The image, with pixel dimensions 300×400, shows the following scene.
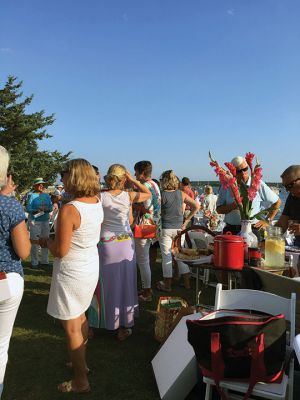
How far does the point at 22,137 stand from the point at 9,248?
21576 millimetres

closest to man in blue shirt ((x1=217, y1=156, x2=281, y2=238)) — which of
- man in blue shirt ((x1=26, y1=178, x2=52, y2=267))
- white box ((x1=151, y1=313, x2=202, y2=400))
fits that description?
white box ((x1=151, y1=313, x2=202, y2=400))

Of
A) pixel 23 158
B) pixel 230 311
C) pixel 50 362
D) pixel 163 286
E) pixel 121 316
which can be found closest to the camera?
pixel 230 311

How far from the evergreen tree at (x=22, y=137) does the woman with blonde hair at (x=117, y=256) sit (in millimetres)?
18967

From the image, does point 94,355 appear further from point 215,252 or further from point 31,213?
point 31,213

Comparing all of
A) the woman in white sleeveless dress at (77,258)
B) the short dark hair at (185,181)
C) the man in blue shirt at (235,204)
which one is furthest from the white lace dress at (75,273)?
the short dark hair at (185,181)

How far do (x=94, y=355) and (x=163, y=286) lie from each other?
6.77ft

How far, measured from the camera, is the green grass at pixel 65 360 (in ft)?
8.96

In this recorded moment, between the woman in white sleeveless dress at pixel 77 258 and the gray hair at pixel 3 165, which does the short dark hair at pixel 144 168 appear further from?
the gray hair at pixel 3 165

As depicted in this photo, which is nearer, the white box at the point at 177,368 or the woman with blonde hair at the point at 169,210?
the white box at the point at 177,368

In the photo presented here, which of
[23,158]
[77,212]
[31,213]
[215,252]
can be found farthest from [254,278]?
[23,158]

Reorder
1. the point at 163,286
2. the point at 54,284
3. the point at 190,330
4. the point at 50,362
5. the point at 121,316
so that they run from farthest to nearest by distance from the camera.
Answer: the point at 163,286 → the point at 121,316 → the point at 50,362 → the point at 54,284 → the point at 190,330

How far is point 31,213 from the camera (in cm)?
664

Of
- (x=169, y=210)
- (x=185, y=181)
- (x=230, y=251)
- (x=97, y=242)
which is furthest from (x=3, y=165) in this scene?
(x=185, y=181)

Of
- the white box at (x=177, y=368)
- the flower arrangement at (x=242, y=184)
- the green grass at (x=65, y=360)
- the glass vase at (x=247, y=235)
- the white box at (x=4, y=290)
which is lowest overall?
the green grass at (x=65, y=360)
